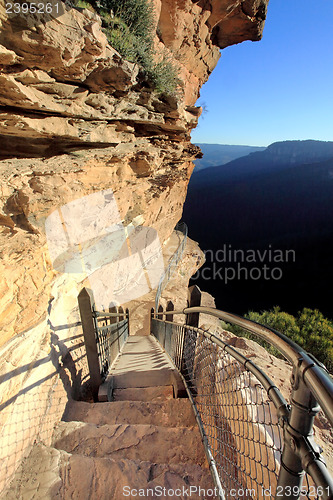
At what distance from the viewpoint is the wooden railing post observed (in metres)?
2.62

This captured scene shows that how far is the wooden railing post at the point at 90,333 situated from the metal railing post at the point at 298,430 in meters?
2.21

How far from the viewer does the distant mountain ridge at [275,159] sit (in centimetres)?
8594

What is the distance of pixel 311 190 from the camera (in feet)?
177

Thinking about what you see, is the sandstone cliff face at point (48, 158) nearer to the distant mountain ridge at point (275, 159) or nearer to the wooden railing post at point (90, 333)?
the wooden railing post at point (90, 333)

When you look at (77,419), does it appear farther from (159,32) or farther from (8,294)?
(159,32)

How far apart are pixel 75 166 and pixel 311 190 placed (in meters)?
62.4
